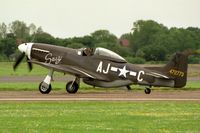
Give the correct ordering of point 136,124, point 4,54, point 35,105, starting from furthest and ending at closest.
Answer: point 4,54 < point 35,105 < point 136,124

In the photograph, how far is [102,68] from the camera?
34.5 metres

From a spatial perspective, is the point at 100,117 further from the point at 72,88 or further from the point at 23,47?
the point at 23,47

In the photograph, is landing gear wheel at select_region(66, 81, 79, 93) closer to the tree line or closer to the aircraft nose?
the aircraft nose

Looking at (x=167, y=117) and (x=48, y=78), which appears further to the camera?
(x=48, y=78)

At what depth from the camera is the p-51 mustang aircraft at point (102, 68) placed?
3375 cm

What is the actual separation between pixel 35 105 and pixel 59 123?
706 centimetres

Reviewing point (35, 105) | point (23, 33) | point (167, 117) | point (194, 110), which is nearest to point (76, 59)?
point (35, 105)

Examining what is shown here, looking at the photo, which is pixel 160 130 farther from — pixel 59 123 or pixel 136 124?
pixel 59 123

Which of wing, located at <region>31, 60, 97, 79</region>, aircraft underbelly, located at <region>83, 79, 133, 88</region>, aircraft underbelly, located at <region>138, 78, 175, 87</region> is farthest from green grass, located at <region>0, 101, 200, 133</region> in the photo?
wing, located at <region>31, 60, 97, 79</region>

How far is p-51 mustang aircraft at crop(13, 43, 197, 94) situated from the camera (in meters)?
33.8

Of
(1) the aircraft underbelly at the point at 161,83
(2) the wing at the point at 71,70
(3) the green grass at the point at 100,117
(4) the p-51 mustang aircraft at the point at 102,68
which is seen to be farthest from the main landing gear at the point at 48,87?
(3) the green grass at the point at 100,117

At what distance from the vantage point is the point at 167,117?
19.8 meters

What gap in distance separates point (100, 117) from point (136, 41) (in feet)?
379

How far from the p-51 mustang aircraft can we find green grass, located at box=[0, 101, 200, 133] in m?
7.87
